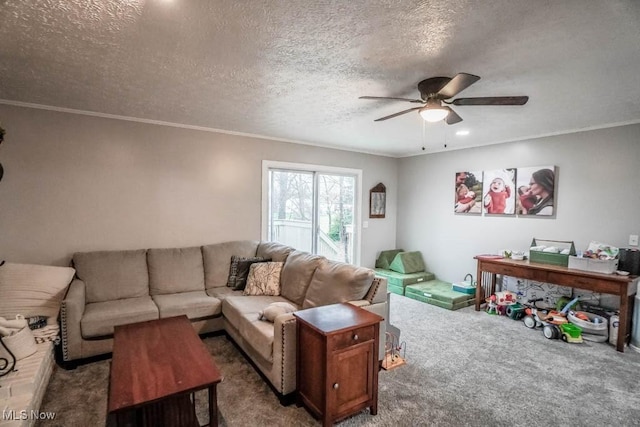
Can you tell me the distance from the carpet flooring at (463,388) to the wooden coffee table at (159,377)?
1.09 ft

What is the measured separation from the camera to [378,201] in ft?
19.7

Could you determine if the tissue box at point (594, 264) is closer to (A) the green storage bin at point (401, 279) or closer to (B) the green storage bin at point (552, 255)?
(B) the green storage bin at point (552, 255)

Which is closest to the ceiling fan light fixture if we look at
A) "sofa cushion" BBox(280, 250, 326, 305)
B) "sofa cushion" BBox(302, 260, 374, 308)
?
"sofa cushion" BBox(302, 260, 374, 308)

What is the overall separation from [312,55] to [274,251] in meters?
2.49

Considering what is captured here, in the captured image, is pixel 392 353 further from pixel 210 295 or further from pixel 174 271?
pixel 174 271

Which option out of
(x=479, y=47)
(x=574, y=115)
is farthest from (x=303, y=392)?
(x=574, y=115)

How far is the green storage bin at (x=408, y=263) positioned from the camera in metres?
5.54

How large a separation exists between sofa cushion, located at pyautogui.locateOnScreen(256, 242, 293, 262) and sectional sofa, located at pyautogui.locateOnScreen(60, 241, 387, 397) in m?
0.01

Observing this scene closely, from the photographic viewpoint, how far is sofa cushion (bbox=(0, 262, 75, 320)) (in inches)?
104

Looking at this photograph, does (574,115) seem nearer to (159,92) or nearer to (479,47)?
(479,47)

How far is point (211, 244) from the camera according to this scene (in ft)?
13.9

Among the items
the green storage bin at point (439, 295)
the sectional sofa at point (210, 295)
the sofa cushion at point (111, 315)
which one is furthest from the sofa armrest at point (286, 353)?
the green storage bin at point (439, 295)

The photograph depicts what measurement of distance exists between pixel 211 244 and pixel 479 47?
11.9 ft

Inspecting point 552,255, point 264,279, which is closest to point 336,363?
point 264,279
